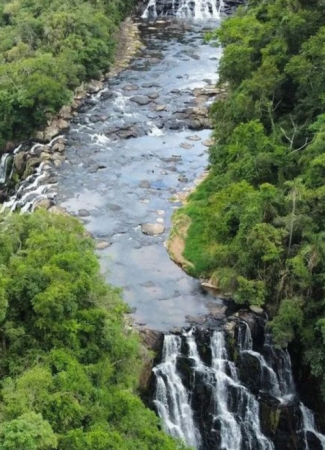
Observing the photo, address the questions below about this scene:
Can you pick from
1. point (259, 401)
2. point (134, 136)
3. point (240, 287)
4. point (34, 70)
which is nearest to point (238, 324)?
point (240, 287)

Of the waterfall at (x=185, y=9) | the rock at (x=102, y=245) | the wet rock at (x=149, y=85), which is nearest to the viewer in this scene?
the rock at (x=102, y=245)

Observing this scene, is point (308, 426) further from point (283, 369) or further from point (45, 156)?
point (45, 156)

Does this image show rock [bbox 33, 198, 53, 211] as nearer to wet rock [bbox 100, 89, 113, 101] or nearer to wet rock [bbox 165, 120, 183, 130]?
wet rock [bbox 165, 120, 183, 130]

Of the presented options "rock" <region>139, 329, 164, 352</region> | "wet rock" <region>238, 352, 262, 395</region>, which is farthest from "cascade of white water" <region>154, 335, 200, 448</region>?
"wet rock" <region>238, 352, 262, 395</region>

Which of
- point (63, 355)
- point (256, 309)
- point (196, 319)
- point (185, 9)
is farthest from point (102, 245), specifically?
point (185, 9)

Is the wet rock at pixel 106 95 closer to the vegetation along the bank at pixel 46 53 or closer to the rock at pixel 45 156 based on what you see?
the vegetation along the bank at pixel 46 53

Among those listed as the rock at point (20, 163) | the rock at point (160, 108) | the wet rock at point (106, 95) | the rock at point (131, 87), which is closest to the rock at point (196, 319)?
the rock at point (20, 163)

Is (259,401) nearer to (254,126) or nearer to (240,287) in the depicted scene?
(240,287)
